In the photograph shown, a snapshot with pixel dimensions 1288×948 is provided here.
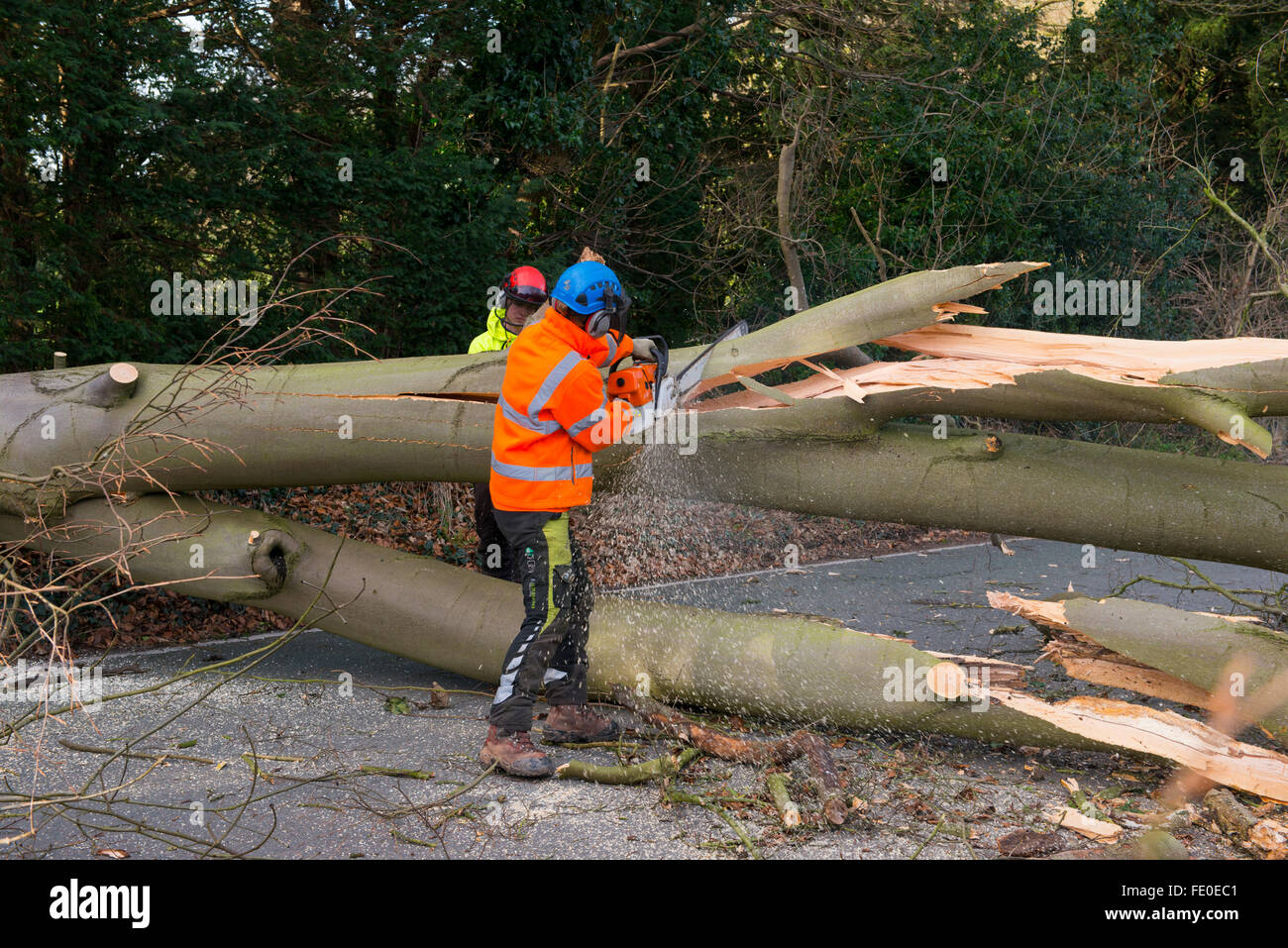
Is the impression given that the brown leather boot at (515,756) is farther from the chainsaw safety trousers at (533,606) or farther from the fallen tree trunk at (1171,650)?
the fallen tree trunk at (1171,650)

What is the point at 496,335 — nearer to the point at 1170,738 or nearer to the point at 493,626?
the point at 493,626

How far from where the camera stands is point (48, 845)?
136 inches

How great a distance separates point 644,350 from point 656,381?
0.20 meters

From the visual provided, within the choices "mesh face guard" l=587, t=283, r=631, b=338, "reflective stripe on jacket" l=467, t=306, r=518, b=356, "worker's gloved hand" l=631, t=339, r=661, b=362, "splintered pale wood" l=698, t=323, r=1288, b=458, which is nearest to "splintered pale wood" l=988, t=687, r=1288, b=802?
"splintered pale wood" l=698, t=323, r=1288, b=458

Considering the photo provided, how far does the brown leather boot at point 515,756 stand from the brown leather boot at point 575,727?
29 centimetres

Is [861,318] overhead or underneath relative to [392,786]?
overhead

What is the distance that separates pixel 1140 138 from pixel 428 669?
1249 cm

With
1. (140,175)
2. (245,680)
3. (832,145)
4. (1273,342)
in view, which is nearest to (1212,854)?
(1273,342)

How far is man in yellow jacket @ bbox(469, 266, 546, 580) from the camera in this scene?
566 cm

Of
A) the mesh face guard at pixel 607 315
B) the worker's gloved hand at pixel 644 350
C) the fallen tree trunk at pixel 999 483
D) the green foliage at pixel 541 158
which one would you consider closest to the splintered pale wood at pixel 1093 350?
the fallen tree trunk at pixel 999 483

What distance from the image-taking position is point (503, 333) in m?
5.94

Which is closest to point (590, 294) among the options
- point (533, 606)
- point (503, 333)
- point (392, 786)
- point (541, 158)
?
point (533, 606)

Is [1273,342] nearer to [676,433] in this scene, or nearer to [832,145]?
[676,433]

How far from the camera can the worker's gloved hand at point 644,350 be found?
4605 mm
